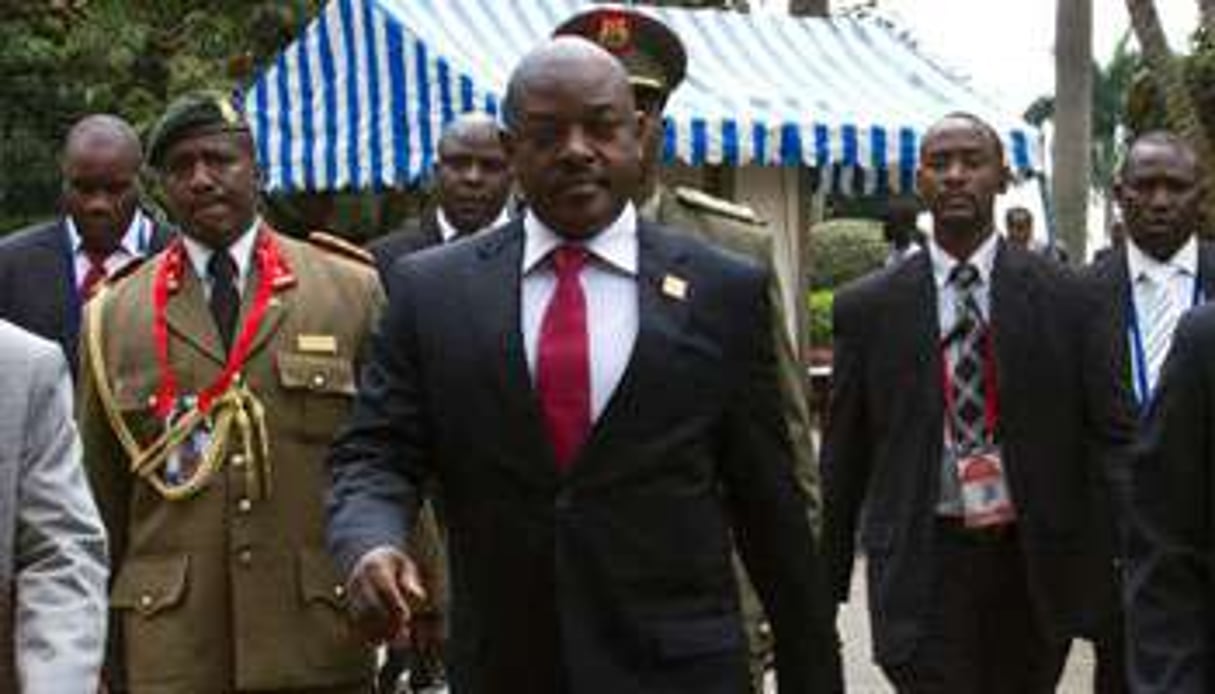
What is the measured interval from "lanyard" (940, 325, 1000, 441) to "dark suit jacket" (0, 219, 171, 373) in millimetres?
2342

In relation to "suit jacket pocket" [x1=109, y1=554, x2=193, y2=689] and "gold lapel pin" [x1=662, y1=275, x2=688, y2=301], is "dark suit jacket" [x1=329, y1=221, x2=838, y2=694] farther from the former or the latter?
"suit jacket pocket" [x1=109, y1=554, x2=193, y2=689]

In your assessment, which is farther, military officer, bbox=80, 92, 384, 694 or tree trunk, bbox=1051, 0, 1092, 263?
tree trunk, bbox=1051, 0, 1092, 263

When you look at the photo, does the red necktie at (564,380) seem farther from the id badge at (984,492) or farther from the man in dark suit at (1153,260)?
the man in dark suit at (1153,260)

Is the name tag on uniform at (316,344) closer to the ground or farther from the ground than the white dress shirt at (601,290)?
closer to the ground

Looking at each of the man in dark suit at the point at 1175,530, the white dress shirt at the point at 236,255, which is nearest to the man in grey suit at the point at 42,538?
the man in dark suit at the point at 1175,530

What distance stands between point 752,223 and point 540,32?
1170 centimetres

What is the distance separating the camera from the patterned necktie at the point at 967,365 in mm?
7875

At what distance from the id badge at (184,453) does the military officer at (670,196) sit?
44.3 inches

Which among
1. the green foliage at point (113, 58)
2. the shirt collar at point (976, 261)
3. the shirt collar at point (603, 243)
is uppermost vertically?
the green foliage at point (113, 58)

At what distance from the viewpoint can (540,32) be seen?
59.1ft

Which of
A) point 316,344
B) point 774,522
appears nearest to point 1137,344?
point 316,344

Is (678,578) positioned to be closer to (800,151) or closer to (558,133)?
(558,133)

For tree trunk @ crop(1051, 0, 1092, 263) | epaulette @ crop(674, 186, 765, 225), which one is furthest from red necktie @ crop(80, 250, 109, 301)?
tree trunk @ crop(1051, 0, 1092, 263)

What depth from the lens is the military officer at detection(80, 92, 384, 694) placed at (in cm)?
622
